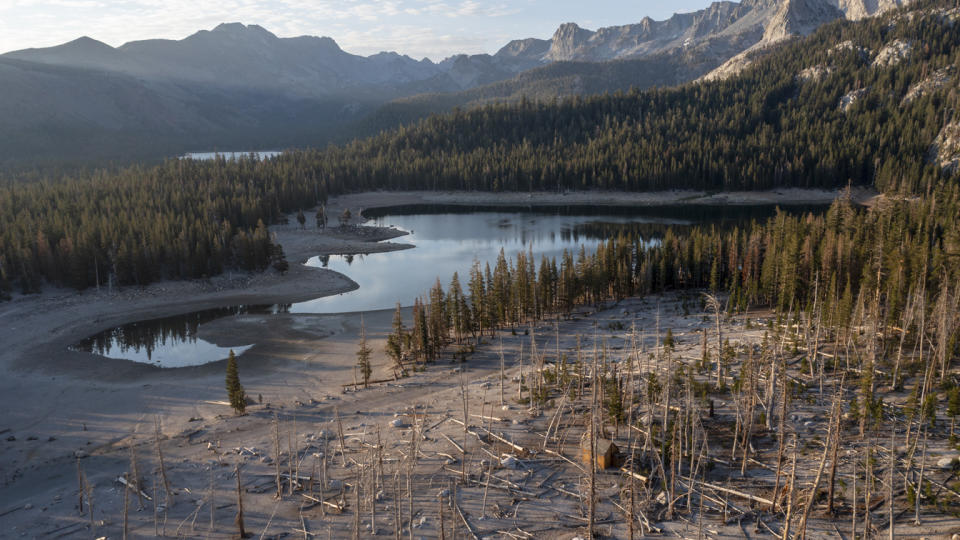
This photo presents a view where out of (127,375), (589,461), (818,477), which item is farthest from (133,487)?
(818,477)

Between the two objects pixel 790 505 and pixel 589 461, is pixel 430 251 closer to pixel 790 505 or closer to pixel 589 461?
pixel 589 461

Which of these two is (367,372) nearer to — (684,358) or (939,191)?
(684,358)

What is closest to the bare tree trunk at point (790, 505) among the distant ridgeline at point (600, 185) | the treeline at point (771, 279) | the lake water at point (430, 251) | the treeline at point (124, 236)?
the treeline at point (771, 279)

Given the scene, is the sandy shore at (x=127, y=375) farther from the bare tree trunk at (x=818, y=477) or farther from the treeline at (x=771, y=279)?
the bare tree trunk at (x=818, y=477)

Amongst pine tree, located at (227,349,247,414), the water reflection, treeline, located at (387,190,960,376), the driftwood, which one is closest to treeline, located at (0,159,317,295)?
the water reflection

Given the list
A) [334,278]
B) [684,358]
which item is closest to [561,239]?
[334,278]

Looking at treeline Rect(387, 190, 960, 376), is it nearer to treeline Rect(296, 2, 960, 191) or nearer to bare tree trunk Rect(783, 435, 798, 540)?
bare tree trunk Rect(783, 435, 798, 540)
